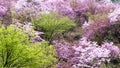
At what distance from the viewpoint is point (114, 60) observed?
1872cm

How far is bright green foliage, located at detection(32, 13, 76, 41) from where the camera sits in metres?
20.2

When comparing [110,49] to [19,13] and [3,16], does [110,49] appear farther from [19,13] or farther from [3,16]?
[3,16]

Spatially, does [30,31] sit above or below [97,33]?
above

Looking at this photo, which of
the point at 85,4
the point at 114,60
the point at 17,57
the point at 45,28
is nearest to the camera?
the point at 17,57

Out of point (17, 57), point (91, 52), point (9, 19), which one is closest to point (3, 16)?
point (9, 19)

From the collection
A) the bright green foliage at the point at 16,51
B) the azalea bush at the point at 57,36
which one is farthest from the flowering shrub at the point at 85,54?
the bright green foliage at the point at 16,51

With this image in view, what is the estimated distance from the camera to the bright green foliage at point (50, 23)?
2020 centimetres

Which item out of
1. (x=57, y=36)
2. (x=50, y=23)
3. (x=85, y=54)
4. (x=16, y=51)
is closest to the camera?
(x=16, y=51)

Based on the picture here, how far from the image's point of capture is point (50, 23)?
20.2 m

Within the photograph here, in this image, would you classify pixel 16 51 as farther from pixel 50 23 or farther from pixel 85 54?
pixel 50 23

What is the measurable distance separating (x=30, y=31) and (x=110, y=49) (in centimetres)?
580

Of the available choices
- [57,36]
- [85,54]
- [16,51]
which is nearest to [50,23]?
[57,36]

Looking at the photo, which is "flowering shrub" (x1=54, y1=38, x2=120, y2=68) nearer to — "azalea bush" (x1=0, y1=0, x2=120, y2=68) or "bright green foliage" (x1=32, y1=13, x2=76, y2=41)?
"azalea bush" (x1=0, y1=0, x2=120, y2=68)

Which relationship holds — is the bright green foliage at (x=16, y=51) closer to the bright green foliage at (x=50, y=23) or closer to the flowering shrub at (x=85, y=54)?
the flowering shrub at (x=85, y=54)
